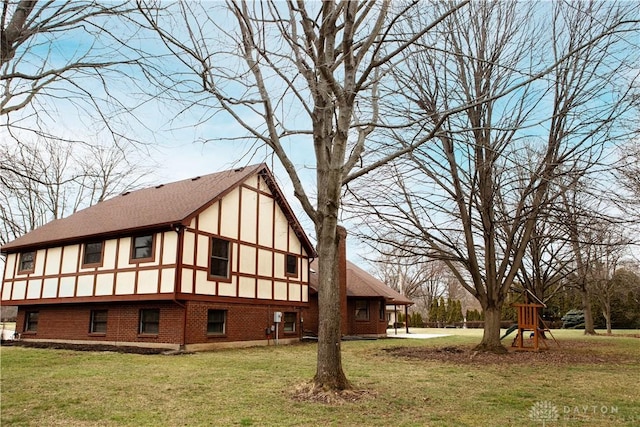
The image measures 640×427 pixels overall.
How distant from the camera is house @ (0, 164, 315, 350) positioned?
1614 cm

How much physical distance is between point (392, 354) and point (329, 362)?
7894mm

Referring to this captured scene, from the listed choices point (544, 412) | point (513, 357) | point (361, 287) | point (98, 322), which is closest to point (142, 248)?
point (98, 322)

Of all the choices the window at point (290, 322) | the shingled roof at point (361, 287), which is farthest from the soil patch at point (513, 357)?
the shingled roof at point (361, 287)

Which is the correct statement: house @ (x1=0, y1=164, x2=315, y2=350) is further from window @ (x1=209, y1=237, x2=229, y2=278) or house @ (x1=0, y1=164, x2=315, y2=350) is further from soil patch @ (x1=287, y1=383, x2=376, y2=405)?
soil patch @ (x1=287, y1=383, x2=376, y2=405)

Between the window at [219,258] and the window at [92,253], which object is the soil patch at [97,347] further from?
the window at [219,258]

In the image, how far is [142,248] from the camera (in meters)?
16.9

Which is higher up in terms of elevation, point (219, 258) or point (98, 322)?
point (219, 258)

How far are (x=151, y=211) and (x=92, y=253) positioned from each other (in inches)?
109

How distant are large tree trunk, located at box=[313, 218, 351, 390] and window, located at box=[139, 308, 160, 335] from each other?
408 inches

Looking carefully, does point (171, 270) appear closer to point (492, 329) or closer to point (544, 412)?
point (492, 329)

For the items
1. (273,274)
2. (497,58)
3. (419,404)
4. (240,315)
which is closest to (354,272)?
(273,274)

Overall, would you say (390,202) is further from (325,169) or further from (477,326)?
(477,326)

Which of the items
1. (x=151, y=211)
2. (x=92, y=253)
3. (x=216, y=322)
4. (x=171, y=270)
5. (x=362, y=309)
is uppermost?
(x=151, y=211)

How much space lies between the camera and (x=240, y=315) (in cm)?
1822
